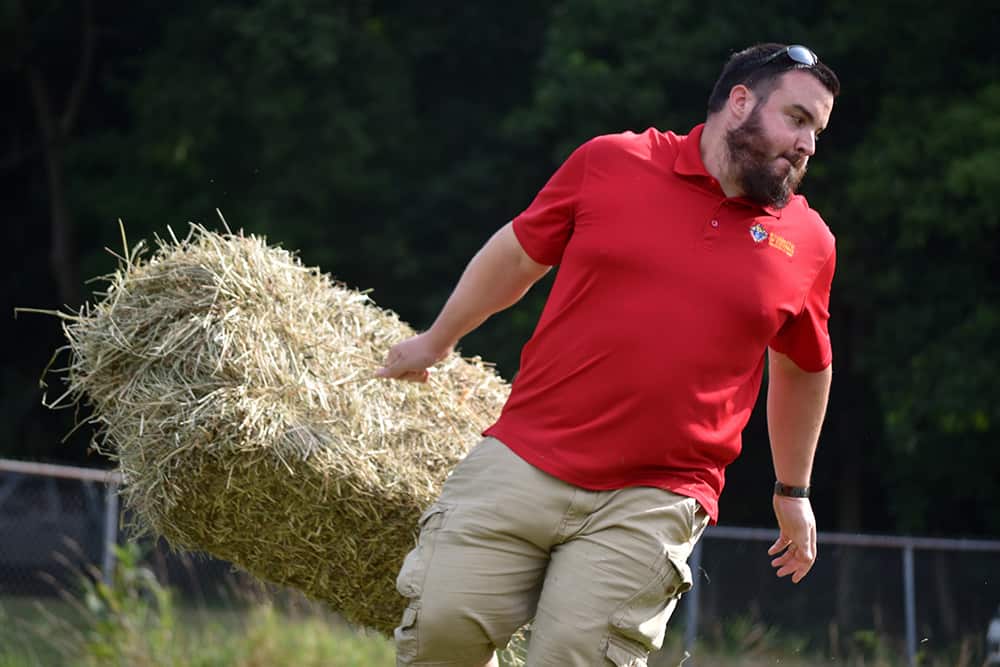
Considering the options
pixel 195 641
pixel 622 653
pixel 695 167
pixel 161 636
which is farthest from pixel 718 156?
pixel 195 641

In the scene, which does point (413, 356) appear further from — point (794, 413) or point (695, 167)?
point (794, 413)

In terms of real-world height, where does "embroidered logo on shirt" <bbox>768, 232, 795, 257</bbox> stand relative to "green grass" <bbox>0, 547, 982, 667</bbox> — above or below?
above

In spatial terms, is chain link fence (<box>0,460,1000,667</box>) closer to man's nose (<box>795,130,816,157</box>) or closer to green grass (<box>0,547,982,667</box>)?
green grass (<box>0,547,982,667</box>)

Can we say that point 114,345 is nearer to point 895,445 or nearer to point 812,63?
point 812,63

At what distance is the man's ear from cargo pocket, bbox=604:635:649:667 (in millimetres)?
1351

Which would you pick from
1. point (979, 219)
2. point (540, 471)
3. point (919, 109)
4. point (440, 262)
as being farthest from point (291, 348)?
point (440, 262)

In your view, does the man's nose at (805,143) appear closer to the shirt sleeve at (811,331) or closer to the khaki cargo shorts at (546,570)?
the shirt sleeve at (811,331)

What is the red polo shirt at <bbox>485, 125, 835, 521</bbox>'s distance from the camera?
11.2 ft

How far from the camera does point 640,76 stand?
16.6 m

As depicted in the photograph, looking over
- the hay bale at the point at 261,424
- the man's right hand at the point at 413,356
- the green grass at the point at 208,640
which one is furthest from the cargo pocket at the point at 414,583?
the green grass at the point at 208,640

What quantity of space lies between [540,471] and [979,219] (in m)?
12.0

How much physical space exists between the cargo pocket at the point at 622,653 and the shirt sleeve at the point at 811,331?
906mm

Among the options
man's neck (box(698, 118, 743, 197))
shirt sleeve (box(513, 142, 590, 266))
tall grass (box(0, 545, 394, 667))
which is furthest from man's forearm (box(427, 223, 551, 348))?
tall grass (box(0, 545, 394, 667))

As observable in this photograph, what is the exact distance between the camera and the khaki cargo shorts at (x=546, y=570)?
11.1 ft
